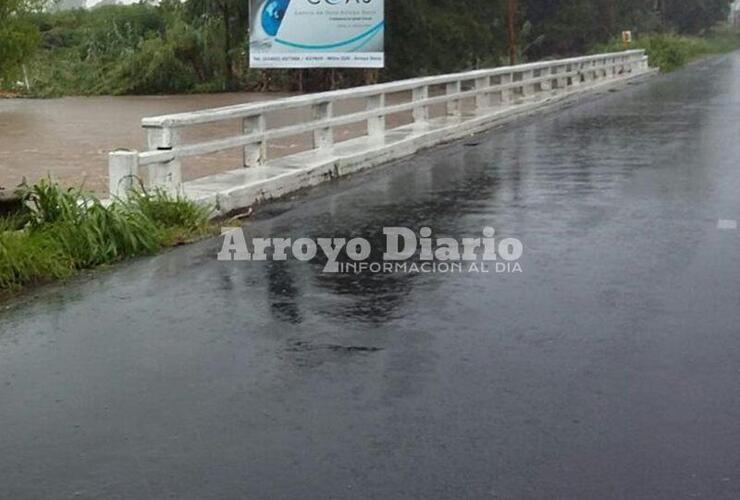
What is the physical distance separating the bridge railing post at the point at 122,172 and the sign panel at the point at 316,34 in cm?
1618

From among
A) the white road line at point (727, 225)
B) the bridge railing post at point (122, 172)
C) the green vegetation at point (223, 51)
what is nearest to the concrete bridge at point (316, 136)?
the bridge railing post at point (122, 172)

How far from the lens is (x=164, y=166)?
1188 centimetres

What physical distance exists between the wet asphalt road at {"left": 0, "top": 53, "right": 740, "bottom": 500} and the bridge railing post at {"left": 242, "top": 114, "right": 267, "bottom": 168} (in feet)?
8.55

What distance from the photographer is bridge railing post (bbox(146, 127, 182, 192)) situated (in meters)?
11.8

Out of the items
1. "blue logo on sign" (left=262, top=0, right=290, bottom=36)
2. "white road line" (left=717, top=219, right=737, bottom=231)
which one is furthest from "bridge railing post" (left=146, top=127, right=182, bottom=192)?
"blue logo on sign" (left=262, top=0, right=290, bottom=36)

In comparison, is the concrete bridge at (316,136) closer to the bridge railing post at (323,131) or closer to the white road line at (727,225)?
the bridge railing post at (323,131)

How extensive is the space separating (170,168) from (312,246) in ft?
7.12

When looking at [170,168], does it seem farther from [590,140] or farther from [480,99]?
[480,99]

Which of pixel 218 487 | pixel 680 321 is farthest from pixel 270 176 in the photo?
pixel 218 487

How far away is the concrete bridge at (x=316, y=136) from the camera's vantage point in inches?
470

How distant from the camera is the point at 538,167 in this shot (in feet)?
53.7

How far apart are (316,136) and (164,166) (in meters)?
4.40

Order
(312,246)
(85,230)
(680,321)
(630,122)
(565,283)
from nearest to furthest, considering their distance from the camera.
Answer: (680,321), (565,283), (85,230), (312,246), (630,122)

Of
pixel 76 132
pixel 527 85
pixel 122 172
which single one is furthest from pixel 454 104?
pixel 122 172
